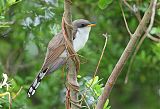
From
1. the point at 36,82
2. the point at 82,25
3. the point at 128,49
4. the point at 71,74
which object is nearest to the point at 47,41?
the point at 82,25

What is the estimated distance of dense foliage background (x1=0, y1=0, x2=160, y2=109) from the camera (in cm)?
501

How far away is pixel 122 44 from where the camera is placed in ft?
19.0

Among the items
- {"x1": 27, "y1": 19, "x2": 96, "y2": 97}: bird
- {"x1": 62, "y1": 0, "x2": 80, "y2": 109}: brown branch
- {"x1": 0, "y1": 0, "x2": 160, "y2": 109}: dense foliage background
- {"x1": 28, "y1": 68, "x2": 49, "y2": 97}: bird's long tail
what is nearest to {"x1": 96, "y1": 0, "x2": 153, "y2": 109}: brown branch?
{"x1": 62, "y1": 0, "x2": 80, "y2": 109}: brown branch

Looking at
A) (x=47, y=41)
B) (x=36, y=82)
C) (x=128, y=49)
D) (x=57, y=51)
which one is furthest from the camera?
(x=47, y=41)

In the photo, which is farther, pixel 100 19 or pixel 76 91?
pixel 100 19

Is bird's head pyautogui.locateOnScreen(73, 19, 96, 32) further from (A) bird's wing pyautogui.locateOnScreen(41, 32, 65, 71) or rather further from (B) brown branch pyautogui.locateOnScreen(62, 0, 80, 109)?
(B) brown branch pyautogui.locateOnScreen(62, 0, 80, 109)

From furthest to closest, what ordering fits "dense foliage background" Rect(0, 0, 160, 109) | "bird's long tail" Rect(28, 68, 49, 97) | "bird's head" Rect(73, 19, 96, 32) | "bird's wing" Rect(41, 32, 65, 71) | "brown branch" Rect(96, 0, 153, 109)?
"dense foliage background" Rect(0, 0, 160, 109) < "bird's head" Rect(73, 19, 96, 32) < "bird's wing" Rect(41, 32, 65, 71) < "bird's long tail" Rect(28, 68, 49, 97) < "brown branch" Rect(96, 0, 153, 109)

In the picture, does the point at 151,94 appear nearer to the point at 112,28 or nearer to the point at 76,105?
the point at 112,28

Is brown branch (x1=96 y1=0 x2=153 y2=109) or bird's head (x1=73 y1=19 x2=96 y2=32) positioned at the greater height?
brown branch (x1=96 y1=0 x2=153 y2=109)

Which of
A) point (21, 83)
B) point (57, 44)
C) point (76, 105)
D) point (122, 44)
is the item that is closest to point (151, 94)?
point (122, 44)

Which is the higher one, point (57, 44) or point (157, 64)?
point (57, 44)

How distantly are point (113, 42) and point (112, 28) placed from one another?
0.15 meters

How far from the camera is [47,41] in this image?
208 inches

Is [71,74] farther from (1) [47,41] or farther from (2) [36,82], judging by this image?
(1) [47,41]
